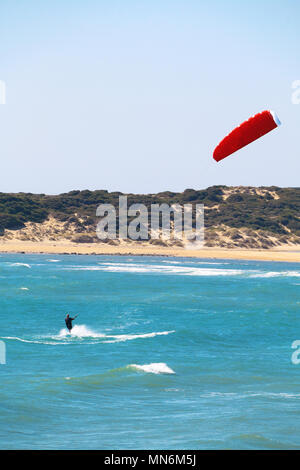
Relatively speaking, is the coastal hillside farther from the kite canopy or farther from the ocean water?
the kite canopy

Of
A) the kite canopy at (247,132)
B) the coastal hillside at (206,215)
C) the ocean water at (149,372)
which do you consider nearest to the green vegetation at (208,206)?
the coastal hillside at (206,215)

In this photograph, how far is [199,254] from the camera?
352 ft

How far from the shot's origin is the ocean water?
17.3m

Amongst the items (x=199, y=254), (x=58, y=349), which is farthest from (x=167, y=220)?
(x=58, y=349)

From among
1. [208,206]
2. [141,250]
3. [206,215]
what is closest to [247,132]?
[141,250]

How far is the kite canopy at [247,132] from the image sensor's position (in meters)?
16.3

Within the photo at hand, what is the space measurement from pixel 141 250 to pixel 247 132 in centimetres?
9380

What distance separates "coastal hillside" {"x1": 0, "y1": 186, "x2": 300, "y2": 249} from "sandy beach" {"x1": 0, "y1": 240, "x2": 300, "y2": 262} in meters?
2.37

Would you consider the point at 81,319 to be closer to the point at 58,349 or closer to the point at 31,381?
the point at 58,349

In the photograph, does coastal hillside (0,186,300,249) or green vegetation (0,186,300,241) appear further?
green vegetation (0,186,300,241)

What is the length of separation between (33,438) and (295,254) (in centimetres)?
9475

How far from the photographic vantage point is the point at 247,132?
57.0 ft

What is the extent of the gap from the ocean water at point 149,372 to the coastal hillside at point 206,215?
230 ft

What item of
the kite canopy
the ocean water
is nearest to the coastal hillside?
the ocean water
